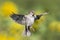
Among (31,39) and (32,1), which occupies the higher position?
(32,1)

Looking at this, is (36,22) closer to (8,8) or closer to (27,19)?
(27,19)

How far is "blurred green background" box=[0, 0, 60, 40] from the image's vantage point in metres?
1.32

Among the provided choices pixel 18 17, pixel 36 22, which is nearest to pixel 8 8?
pixel 18 17

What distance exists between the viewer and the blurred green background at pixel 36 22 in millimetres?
1320

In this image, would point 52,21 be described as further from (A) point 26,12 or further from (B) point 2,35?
(B) point 2,35

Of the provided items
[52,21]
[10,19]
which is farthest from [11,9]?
[52,21]

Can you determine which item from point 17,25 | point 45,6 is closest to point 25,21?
point 17,25

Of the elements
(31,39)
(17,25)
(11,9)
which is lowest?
(31,39)

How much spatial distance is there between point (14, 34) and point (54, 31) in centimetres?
30

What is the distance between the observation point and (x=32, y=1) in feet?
4.45

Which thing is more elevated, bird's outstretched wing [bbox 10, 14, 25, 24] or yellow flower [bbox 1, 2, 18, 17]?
yellow flower [bbox 1, 2, 18, 17]

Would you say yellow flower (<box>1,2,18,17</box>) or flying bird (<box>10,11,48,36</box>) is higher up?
yellow flower (<box>1,2,18,17</box>)

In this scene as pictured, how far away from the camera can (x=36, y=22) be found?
4.37ft

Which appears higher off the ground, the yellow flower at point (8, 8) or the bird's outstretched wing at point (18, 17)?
the yellow flower at point (8, 8)
